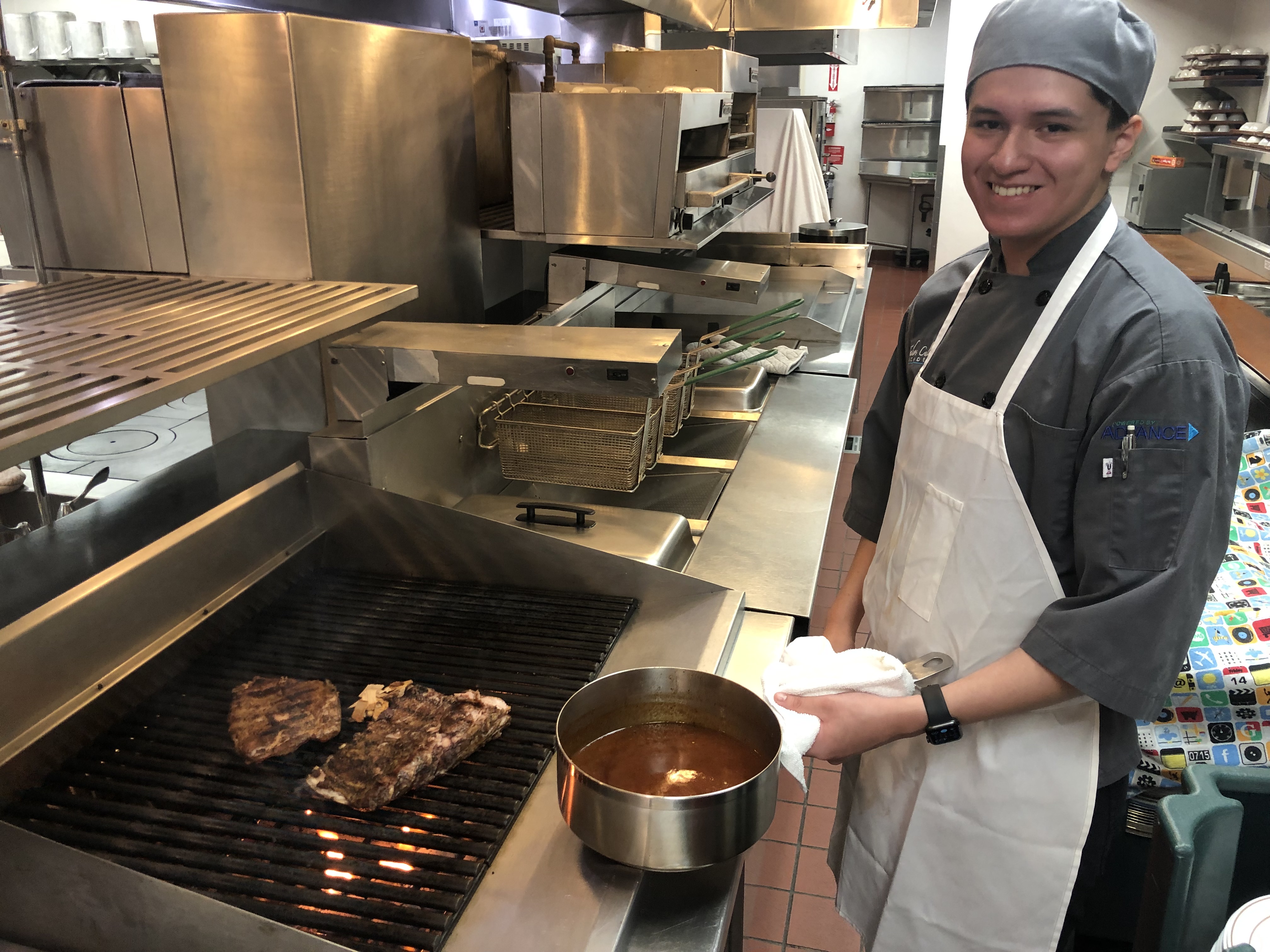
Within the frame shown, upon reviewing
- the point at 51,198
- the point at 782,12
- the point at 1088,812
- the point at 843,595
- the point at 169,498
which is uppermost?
the point at 782,12

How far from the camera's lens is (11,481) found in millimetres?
1752

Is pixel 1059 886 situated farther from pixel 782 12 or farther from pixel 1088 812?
pixel 782 12

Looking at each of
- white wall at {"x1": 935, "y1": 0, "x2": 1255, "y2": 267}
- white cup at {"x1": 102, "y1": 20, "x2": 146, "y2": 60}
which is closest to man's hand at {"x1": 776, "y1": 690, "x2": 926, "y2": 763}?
white cup at {"x1": 102, "y1": 20, "x2": 146, "y2": 60}

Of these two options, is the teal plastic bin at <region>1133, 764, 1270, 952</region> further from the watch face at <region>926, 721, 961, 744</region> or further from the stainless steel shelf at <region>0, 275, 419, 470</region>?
the stainless steel shelf at <region>0, 275, 419, 470</region>

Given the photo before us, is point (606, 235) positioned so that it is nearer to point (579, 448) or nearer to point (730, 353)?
point (730, 353)

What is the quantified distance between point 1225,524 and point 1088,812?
426 millimetres

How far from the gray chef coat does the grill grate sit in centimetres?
66

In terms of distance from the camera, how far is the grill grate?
953 millimetres

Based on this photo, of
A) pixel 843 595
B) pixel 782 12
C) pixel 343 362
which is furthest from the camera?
pixel 782 12

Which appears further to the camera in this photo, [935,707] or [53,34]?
[53,34]

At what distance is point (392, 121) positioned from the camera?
1968mm

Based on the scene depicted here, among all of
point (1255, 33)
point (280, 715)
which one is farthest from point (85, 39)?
point (1255, 33)

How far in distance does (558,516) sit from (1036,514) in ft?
3.17

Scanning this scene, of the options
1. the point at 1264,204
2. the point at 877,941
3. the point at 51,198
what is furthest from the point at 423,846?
the point at 1264,204
